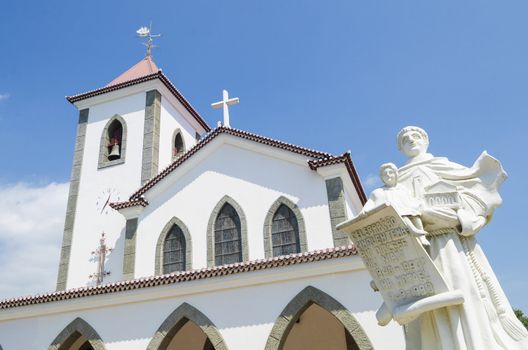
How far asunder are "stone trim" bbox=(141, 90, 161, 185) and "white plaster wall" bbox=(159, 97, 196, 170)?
0.36 meters

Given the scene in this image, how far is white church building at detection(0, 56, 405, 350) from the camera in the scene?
10.6 metres

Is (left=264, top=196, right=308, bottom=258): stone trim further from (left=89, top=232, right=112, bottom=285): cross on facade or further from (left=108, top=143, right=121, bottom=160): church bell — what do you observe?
(left=108, top=143, right=121, bottom=160): church bell

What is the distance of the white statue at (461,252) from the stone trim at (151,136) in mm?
14812

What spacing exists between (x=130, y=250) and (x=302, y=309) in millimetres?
6639

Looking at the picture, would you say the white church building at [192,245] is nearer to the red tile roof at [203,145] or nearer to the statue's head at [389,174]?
the red tile roof at [203,145]

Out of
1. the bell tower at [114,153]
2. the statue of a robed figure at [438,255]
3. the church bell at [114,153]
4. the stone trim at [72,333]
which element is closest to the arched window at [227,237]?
the bell tower at [114,153]

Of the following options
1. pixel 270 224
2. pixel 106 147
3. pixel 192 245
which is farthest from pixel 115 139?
pixel 270 224

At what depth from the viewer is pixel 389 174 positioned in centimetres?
371

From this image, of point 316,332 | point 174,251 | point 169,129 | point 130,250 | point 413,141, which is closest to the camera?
point 413,141

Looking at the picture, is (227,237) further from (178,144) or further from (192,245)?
(178,144)

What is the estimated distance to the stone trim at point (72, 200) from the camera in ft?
54.9

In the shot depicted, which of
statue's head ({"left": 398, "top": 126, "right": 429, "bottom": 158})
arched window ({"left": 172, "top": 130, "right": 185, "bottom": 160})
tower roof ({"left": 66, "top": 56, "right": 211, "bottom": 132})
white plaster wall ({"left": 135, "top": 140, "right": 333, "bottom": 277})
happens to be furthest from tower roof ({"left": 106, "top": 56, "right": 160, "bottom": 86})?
statue's head ({"left": 398, "top": 126, "right": 429, "bottom": 158})

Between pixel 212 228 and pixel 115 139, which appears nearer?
pixel 212 228

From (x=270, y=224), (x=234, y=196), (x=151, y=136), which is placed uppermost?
(x=151, y=136)
